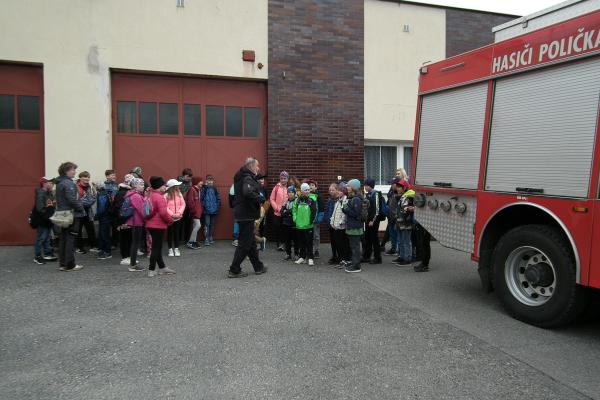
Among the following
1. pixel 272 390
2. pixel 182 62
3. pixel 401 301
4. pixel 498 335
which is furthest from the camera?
pixel 182 62

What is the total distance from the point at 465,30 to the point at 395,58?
2.34 metres

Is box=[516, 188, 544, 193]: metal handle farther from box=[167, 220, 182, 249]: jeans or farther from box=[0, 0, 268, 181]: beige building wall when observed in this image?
box=[0, 0, 268, 181]: beige building wall

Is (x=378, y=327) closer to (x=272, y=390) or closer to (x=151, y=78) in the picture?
(x=272, y=390)

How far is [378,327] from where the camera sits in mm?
4727

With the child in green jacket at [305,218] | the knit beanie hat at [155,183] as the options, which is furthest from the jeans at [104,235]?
the child in green jacket at [305,218]

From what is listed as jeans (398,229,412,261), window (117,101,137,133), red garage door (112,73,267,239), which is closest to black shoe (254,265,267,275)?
jeans (398,229,412,261)

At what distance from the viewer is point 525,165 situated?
4.92 metres

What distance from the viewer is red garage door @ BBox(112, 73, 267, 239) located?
10.0 meters

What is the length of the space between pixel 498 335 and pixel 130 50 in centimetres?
910

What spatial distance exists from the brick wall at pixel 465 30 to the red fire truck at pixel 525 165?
6.58 metres

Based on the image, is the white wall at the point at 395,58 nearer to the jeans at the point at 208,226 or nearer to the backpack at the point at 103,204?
the jeans at the point at 208,226

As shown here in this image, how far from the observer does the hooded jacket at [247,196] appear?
6793 millimetres

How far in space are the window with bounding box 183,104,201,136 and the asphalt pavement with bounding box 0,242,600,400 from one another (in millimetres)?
4511

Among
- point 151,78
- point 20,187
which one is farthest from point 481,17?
point 20,187
